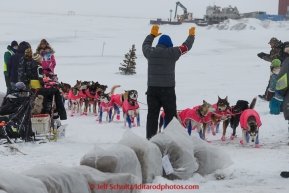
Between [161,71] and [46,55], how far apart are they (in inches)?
124

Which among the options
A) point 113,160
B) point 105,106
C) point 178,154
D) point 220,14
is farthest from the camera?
point 220,14

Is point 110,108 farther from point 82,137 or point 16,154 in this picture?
point 16,154

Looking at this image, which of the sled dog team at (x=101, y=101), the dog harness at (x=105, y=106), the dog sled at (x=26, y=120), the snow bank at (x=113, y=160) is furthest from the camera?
the dog harness at (x=105, y=106)

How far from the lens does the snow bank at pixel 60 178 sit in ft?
9.41

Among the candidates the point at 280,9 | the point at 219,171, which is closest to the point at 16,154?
the point at 219,171

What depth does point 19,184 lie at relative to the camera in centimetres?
258

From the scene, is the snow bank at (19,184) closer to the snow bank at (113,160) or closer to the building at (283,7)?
the snow bank at (113,160)

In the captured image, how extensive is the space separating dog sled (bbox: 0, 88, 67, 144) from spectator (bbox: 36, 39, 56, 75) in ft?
4.49

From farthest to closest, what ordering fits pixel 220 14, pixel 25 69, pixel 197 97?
pixel 220 14 < pixel 197 97 < pixel 25 69

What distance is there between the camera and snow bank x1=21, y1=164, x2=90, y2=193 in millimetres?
2867

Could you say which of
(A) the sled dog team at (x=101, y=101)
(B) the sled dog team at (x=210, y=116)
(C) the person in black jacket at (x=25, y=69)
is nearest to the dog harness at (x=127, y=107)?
(A) the sled dog team at (x=101, y=101)

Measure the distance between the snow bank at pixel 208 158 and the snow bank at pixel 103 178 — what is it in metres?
1.23

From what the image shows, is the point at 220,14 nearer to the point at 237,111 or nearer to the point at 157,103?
the point at 237,111

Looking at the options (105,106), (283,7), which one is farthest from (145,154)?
(283,7)
